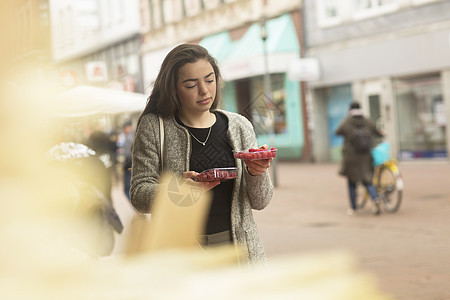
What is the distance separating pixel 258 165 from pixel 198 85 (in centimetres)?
27

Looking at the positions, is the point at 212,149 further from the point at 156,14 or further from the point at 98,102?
the point at 156,14

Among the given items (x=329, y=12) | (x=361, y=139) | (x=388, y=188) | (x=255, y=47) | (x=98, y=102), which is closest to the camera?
(x=98, y=102)

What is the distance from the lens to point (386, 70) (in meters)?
20.6

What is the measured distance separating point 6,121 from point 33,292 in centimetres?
20

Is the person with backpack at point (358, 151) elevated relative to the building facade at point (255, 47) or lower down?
lower down

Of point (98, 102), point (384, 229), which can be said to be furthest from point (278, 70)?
point (384, 229)

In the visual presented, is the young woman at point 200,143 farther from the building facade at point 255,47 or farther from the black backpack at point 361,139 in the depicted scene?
the building facade at point 255,47

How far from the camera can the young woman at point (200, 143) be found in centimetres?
215

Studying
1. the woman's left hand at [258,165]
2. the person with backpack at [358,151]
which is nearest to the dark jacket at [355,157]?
the person with backpack at [358,151]

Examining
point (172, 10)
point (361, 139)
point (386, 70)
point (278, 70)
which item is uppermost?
point (172, 10)

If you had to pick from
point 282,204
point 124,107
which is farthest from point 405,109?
point 124,107

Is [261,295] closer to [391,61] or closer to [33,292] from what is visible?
[33,292]

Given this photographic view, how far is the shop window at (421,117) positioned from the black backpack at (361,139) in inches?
355

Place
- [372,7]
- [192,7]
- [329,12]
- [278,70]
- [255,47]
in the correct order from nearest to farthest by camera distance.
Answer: [372,7] < [329,12] < [278,70] < [255,47] < [192,7]
